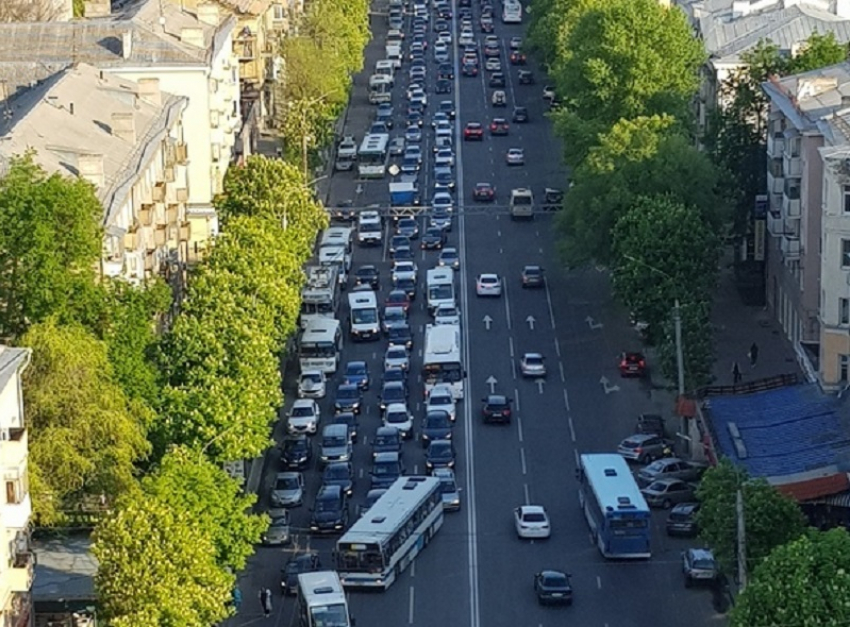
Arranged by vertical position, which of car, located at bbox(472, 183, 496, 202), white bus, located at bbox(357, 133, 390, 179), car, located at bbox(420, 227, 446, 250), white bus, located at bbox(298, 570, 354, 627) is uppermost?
white bus, located at bbox(298, 570, 354, 627)

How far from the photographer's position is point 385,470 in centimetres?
9306

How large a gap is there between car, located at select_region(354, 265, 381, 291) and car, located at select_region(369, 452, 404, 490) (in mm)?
26561

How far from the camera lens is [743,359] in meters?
107

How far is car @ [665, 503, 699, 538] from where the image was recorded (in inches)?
3398

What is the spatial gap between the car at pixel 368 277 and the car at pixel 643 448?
1084 inches

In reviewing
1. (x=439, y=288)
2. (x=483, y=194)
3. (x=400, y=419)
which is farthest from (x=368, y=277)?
(x=400, y=419)

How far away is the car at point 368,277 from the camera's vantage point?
396ft

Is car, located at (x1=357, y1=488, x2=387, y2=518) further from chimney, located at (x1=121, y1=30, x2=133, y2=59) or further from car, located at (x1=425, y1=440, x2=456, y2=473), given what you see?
chimney, located at (x1=121, y1=30, x2=133, y2=59)

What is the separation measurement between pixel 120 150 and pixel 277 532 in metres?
21.1

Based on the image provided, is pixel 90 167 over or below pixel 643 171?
over

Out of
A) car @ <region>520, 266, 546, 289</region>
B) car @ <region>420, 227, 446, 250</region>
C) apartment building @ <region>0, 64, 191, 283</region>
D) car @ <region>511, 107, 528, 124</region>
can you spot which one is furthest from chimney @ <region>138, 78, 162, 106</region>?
car @ <region>511, 107, 528, 124</region>

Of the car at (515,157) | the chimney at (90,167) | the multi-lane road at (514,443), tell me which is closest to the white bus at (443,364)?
the multi-lane road at (514,443)

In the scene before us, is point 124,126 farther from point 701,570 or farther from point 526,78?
point 526,78

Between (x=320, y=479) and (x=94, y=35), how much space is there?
32.9 m
